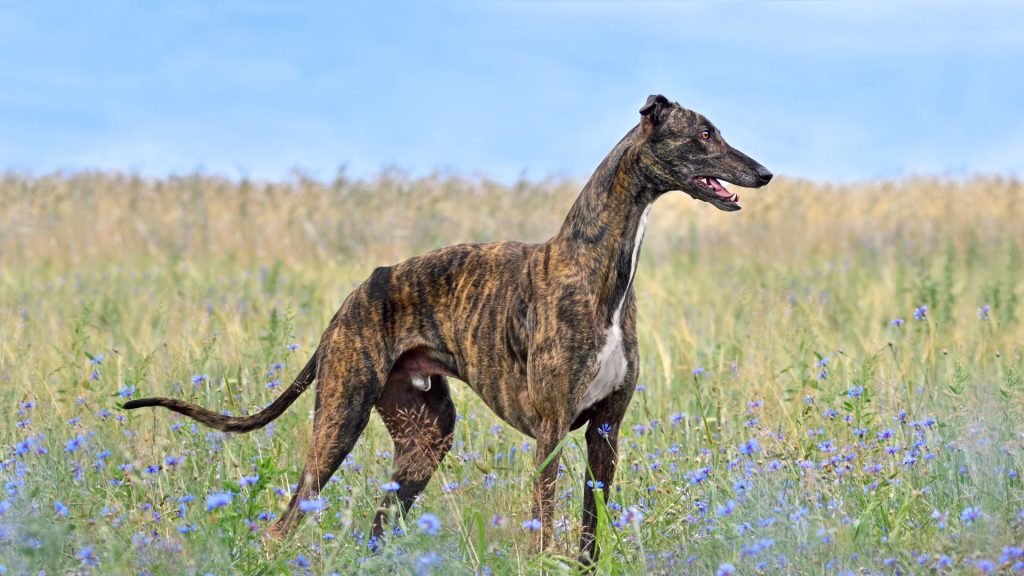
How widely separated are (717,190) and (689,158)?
175 mm

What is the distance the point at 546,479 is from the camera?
4340 mm

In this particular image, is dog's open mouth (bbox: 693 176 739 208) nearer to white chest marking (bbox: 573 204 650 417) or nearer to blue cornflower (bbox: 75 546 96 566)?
white chest marking (bbox: 573 204 650 417)

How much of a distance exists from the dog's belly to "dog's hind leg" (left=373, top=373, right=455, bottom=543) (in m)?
0.94

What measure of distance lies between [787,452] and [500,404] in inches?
51.9

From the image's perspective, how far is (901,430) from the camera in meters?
5.71

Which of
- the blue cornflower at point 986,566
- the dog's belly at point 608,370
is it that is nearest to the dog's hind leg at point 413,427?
the dog's belly at point 608,370

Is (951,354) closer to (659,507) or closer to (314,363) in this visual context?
(659,507)

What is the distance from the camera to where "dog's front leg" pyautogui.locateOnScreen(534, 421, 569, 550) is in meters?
4.32

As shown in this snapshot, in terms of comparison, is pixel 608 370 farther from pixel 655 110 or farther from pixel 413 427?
pixel 413 427

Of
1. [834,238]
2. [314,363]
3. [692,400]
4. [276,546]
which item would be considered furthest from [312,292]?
[834,238]

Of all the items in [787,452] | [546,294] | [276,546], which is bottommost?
[276,546]

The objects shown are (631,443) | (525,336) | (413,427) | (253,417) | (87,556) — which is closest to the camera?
(87,556)

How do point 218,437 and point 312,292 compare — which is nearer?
point 218,437

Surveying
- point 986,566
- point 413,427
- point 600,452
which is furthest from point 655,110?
point 986,566
